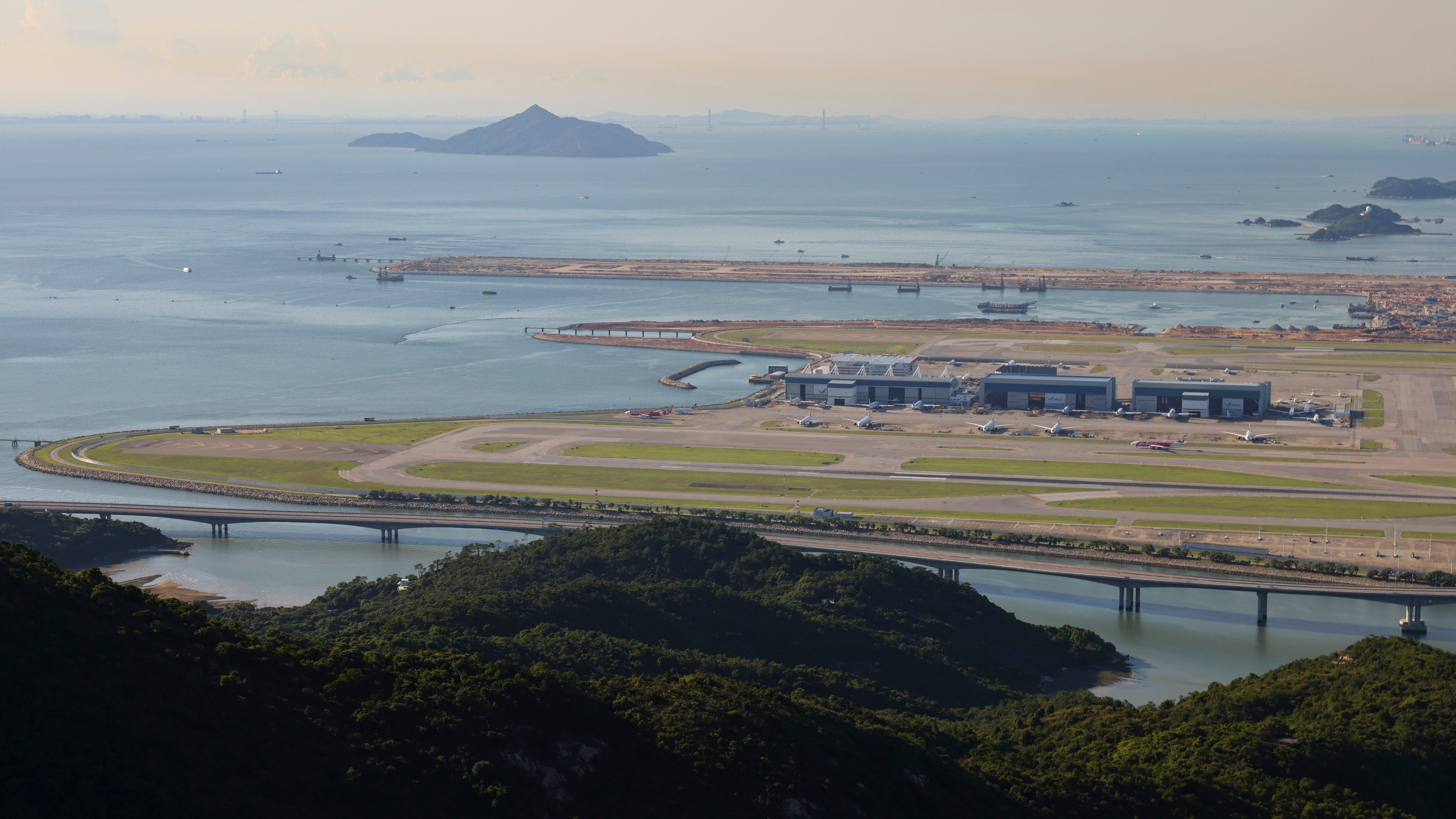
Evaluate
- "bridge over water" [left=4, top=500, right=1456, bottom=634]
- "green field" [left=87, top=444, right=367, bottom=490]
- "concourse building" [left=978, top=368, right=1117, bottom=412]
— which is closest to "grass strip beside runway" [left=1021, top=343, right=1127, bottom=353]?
"concourse building" [left=978, top=368, right=1117, bottom=412]

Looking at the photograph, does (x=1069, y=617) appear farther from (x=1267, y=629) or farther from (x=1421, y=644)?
(x=1421, y=644)

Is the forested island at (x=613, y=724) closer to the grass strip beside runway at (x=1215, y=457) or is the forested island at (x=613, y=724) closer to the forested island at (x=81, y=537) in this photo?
the forested island at (x=81, y=537)

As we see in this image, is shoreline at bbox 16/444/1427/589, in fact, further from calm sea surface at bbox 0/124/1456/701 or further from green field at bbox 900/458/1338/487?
green field at bbox 900/458/1338/487

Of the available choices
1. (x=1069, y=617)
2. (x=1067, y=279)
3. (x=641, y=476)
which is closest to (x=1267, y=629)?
(x=1069, y=617)

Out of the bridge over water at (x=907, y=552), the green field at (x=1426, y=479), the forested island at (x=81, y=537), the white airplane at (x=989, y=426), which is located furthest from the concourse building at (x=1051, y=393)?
the forested island at (x=81, y=537)

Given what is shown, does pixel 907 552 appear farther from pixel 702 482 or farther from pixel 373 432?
pixel 373 432

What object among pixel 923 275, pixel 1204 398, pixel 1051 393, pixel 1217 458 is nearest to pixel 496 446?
pixel 1051 393

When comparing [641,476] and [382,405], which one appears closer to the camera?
[641,476]
